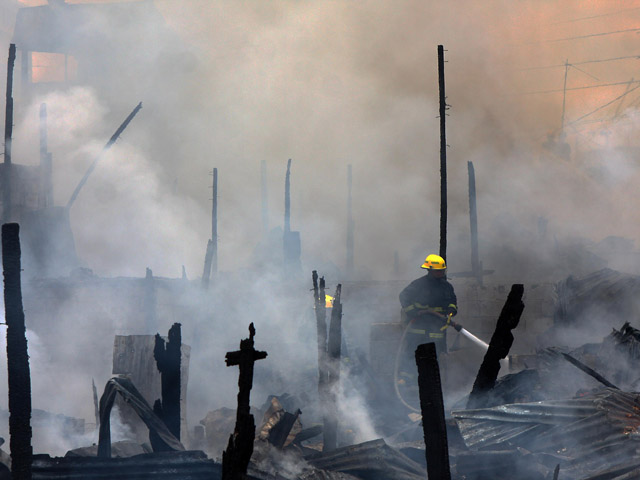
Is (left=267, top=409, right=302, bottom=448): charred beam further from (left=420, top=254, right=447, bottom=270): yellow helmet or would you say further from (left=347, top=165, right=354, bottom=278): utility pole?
(left=347, top=165, right=354, bottom=278): utility pole

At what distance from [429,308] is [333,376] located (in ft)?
6.39

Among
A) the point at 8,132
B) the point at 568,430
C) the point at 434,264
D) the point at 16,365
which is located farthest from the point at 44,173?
the point at 568,430

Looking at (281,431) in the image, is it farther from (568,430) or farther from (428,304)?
(568,430)

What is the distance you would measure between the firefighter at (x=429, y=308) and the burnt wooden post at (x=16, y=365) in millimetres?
6108

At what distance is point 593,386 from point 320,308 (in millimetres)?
3957

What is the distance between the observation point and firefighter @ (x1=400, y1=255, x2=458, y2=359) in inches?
444

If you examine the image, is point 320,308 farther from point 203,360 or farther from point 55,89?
point 55,89

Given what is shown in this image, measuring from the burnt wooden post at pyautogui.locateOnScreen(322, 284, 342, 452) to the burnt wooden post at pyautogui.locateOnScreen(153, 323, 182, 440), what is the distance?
2.01 meters

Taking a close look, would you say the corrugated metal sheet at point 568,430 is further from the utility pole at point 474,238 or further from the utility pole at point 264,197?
the utility pole at point 264,197

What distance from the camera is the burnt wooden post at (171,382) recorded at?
9.32m

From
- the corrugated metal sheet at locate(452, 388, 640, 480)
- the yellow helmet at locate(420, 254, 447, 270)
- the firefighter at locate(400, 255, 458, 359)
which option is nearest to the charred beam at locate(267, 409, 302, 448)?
the corrugated metal sheet at locate(452, 388, 640, 480)

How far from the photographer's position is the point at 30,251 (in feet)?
100

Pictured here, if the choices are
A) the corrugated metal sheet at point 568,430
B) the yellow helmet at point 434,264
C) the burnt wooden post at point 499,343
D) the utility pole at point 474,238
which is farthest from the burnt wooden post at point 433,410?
the utility pole at point 474,238

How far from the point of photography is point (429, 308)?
37.1 feet
